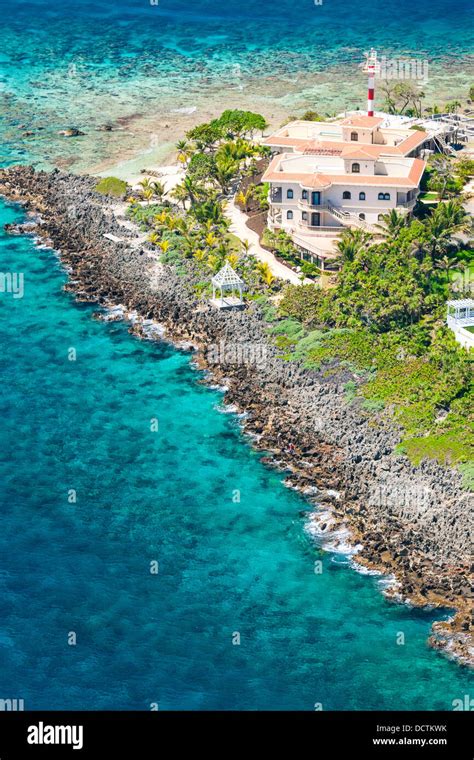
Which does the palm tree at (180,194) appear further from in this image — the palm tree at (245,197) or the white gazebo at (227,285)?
the white gazebo at (227,285)

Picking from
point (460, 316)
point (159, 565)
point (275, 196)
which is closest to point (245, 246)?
point (275, 196)

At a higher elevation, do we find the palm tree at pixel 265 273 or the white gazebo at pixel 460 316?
the palm tree at pixel 265 273

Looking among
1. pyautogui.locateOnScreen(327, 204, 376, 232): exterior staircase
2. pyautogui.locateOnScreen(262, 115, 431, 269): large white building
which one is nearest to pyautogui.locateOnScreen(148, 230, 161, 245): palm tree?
pyautogui.locateOnScreen(262, 115, 431, 269): large white building

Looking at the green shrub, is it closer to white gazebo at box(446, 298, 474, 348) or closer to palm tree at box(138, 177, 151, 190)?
palm tree at box(138, 177, 151, 190)

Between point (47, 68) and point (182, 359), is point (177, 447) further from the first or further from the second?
point (47, 68)

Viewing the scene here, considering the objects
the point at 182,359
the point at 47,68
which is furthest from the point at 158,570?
the point at 47,68

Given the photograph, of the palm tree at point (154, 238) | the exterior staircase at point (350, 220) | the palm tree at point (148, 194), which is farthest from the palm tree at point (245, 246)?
the palm tree at point (148, 194)
